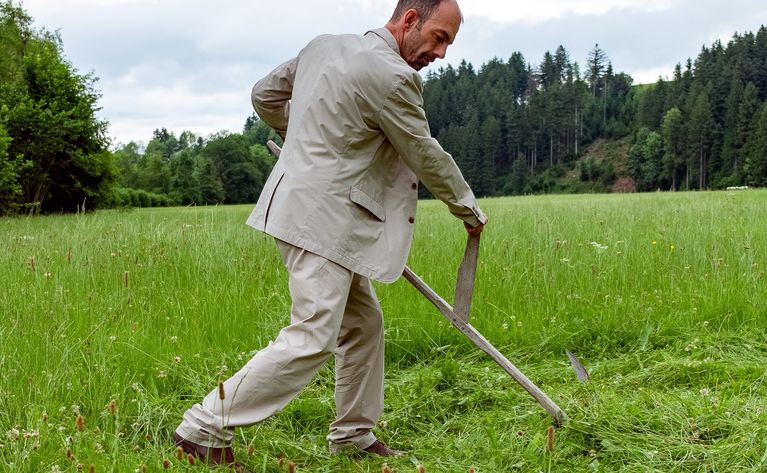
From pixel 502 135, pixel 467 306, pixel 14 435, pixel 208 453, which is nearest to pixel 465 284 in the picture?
pixel 467 306

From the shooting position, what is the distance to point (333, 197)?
271 centimetres

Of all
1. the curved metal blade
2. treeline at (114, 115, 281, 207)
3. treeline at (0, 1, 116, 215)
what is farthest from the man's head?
treeline at (114, 115, 281, 207)

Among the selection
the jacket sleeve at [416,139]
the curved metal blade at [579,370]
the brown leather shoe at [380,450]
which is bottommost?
the brown leather shoe at [380,450]

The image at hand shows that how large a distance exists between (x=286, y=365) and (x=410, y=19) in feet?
4.75

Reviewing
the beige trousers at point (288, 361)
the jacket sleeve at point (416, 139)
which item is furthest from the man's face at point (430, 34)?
the beige trousers at point (288, 361)

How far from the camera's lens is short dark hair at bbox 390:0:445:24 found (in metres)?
2.74

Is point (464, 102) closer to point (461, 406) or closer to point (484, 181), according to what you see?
point (484, 181)

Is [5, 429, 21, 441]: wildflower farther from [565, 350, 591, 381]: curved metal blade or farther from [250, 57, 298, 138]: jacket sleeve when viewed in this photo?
[565, 350, 591, 381]: curved metal blade

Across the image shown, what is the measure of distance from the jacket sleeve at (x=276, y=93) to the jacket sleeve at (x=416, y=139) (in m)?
0.71

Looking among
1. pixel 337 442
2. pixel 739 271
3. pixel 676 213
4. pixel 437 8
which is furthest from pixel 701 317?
pixel 676 213

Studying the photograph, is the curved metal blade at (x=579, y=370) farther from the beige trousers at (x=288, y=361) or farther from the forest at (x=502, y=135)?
the forest at (x=502, y=135)

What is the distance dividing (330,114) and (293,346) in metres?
0.91

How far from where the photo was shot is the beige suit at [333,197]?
267cm

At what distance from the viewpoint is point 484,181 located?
99062 mm
